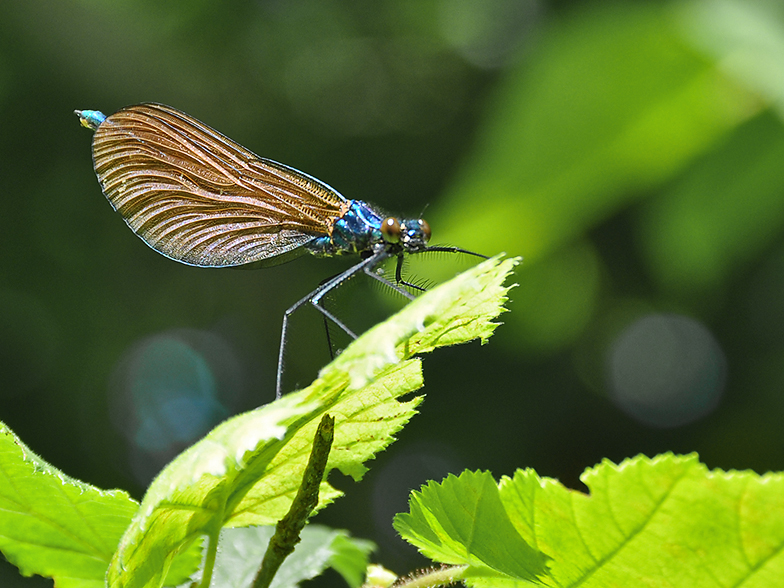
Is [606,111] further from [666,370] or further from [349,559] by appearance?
[666,370]

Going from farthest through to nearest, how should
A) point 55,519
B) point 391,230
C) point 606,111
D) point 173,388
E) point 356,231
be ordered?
point 173,388 < point 606,111 < point 356,231 < point 391,230 < point 55,519

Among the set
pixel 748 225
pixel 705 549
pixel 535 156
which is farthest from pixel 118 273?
pixel 705 549

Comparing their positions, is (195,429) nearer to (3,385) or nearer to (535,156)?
(3,385)

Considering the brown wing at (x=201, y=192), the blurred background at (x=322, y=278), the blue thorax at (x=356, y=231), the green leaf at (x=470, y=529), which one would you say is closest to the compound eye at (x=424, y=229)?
the blue thorax at (x=356, y=231)

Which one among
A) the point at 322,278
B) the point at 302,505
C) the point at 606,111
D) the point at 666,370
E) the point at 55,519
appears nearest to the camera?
the point at 302,505

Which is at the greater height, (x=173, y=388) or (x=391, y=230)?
(x=391, y=230)

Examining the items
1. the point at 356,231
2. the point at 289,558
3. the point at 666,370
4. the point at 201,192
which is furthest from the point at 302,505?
the point at 666,370

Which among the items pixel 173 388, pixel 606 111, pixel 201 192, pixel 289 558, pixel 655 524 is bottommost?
pixel 173 388

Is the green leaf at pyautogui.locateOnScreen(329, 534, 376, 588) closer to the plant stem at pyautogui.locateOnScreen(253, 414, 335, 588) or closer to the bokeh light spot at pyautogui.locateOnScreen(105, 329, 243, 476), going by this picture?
the plant stem at pyautogui.locateOnScreen(253, 414, 335, 588)

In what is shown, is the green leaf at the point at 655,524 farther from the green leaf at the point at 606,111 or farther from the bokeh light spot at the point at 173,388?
the bokeh light spot at the point at 173,388
